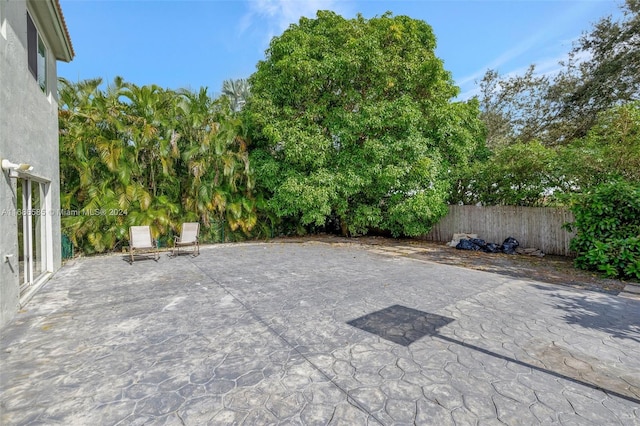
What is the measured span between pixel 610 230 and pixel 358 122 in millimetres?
7583

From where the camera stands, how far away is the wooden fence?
980 centimetres

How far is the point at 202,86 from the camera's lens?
1137cm

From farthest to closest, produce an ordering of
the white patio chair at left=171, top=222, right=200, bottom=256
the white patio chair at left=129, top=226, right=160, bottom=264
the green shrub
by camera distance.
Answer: the white patio chair at left=171, top=222, right=200, bottom=256, the white patio chair at left=129, top=226, right=160, bottom=264, the green shrub

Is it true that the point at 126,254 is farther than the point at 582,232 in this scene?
Yes

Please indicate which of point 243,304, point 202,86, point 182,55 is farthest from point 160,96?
point 243,304

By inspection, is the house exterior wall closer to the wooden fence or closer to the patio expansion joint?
the patio expansion joint

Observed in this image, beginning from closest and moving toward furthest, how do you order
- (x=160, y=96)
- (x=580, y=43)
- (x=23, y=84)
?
(x=23, y=84)
(x=160, y=96)
(x=580, y=43)

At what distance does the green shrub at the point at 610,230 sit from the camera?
6.81m

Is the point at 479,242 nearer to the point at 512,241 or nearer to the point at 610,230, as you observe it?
the point at 512,241

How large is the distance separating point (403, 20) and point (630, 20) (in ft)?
35.9

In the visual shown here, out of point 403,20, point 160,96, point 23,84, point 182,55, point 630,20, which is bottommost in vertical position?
point 23,84

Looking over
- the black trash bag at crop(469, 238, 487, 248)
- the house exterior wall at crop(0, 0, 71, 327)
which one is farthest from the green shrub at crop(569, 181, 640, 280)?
the house exterior wall at crop(0, 0, 71, 327)

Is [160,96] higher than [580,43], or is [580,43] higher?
[580,43]

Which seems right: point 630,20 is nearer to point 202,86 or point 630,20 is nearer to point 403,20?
point 403,20
